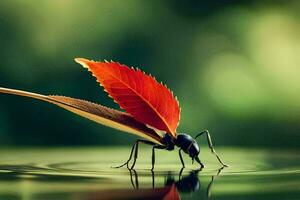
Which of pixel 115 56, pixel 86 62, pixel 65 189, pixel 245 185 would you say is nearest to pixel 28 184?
pixel 65 189

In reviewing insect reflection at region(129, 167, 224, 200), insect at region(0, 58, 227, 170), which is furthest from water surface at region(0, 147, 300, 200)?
insect at region(0, 58, 227, 170)

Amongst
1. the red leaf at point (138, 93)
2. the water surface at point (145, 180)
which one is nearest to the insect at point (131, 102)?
the red leaf at point (138, 93)

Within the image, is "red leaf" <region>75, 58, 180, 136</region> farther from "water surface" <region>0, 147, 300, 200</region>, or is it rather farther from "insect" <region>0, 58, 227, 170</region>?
"water surface" <region>0, 147, 300, 200</region>

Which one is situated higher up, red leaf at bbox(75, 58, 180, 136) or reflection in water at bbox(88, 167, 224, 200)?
red leaf at bbox(75, 58, 180, 136)

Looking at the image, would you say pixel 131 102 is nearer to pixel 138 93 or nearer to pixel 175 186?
pixel 138 93

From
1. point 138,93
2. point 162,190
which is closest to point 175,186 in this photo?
point 162,190
